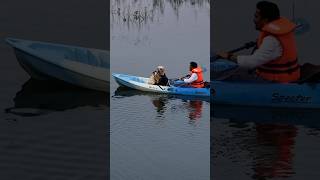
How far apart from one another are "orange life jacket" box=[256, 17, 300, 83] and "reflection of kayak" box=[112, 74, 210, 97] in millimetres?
1877

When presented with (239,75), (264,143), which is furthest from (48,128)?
(239,75)

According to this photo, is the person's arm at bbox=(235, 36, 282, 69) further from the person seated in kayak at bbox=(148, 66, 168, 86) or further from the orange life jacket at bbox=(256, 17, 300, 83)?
the person seated in kayak at bbox=(148, 66, 168, 86)

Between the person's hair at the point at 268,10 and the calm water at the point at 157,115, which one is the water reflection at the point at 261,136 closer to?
the calm water at the point at 157,115

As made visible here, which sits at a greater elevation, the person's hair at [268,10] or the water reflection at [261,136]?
the person's hair at [268,10]

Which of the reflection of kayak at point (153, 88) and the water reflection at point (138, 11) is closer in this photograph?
the reflection of kayak at point (153, 88)

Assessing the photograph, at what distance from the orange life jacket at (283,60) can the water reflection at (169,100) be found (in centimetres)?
182

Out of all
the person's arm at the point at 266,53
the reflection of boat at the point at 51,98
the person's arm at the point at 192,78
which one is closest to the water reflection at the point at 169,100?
the reflection of boat at the point at 51,98

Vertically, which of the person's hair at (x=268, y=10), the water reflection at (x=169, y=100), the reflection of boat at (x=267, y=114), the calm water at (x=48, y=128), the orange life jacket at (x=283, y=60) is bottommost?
the reflection of boat at (x=267, y=114)

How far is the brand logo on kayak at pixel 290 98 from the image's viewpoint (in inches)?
581

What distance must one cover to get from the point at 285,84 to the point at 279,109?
0.62 meters

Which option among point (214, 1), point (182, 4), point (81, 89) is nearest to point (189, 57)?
point (81, 89)

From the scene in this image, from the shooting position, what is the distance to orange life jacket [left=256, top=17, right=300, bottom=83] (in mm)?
14602

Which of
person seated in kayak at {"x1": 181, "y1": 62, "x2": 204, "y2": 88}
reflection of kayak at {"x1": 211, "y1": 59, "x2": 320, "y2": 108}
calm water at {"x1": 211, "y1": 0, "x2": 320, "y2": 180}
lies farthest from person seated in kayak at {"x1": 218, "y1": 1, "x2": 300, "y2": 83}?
person seated in kayak at {"x1": 181, "y1": 62, "x2": 204, "y2": 88}

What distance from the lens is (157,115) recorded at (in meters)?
13.9
